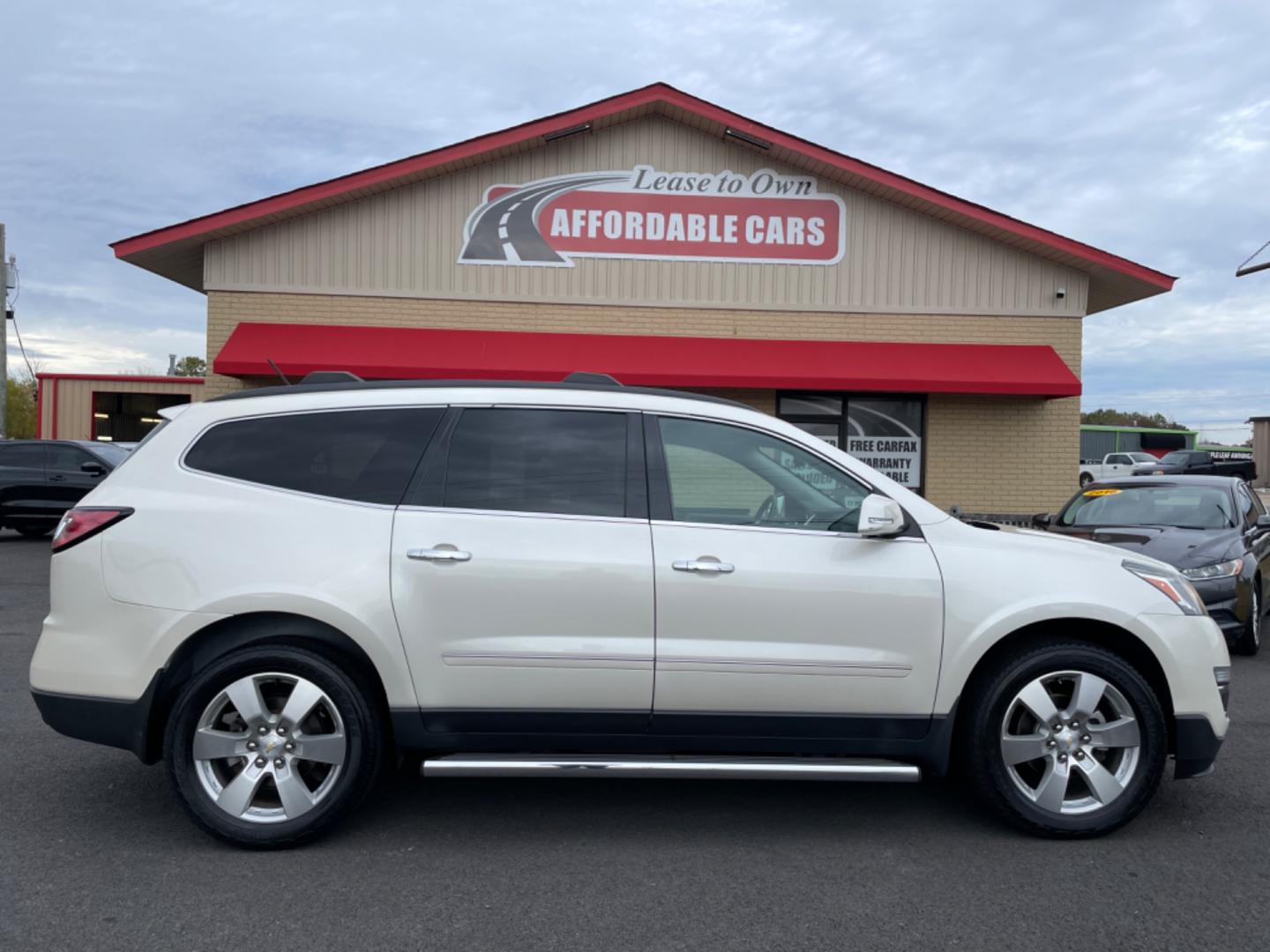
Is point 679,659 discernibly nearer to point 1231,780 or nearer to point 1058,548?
point 1058,548

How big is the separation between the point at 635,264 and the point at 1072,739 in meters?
11.9

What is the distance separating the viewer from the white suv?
3967mm

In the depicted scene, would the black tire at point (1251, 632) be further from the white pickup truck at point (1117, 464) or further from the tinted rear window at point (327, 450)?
the white pickup truck at point (1117, 464)

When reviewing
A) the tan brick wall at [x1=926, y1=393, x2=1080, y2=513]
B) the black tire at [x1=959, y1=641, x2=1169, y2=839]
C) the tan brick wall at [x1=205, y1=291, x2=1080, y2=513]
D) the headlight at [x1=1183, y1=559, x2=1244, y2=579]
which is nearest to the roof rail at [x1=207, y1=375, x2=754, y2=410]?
the black tire at [x1=959, y1=641, x2=1169, y2=839]

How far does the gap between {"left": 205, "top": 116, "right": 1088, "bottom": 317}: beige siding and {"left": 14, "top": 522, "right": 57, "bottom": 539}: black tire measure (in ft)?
16.4

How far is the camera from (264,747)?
13.0 feet

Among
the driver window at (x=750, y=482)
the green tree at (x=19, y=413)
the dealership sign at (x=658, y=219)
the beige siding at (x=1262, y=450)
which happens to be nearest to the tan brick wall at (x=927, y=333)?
the dealership sign at (x=658, y=219)

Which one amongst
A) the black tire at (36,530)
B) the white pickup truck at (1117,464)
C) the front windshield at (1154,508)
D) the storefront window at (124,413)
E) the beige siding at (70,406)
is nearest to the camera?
the front windshield at (1154,508)

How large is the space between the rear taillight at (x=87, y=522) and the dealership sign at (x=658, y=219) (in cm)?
1150

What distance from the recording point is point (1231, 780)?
16.3ft

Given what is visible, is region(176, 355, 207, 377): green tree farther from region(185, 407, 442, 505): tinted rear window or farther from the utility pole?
region(185, 407, 442, 505): tinted rear window

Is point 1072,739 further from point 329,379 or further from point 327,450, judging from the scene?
point 329,379

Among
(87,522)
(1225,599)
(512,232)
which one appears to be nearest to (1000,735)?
(87,522)

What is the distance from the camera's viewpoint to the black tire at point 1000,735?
4.11 metres
